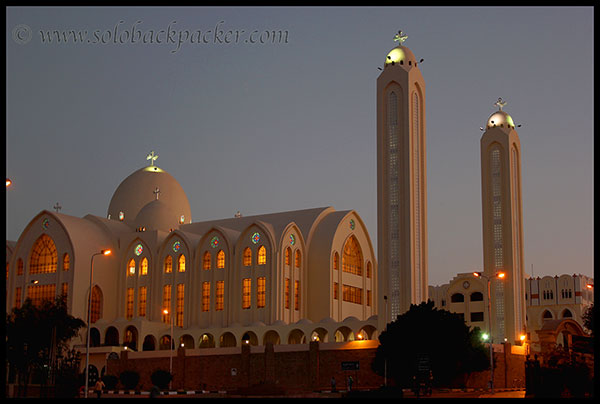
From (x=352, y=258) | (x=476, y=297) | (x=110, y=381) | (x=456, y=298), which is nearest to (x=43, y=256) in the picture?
(x=110, y=381)

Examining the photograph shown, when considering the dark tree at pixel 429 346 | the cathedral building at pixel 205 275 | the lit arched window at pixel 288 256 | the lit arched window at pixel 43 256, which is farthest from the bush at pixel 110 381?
the dark tree at pixel 429 346

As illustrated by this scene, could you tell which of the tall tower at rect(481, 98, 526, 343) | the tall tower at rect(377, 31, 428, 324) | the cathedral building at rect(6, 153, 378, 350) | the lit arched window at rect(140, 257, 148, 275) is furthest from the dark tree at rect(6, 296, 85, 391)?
the tall tower at rect(481, 98, 526, 343)

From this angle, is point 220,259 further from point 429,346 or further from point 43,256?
point 429,346

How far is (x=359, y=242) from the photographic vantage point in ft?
220

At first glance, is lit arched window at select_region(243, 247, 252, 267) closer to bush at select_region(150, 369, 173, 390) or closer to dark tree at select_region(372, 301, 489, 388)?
bush at select_region(150, 369, 173, 390)

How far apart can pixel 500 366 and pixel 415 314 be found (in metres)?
9.08

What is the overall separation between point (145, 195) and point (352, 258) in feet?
62.0

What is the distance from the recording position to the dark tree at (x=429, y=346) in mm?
44875

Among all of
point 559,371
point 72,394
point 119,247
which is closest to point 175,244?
point 119,247

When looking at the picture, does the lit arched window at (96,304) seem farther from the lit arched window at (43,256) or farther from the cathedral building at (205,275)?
the lit arched window at (43,256)

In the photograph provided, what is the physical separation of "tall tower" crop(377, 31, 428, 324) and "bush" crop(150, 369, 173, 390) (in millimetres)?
13237

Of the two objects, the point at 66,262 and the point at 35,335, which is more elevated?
the point at 66,262

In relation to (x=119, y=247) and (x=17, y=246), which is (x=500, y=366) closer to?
(x=119, y=247)

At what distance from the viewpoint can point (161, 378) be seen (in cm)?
5112
